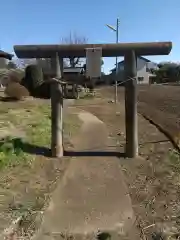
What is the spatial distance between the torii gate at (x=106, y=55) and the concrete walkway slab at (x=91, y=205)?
1.73 feet

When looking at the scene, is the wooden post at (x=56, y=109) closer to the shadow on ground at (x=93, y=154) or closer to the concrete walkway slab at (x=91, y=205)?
the shadow on ground at (x=93, y=154)

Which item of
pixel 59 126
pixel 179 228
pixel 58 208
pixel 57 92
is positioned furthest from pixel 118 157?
pixel 179 228

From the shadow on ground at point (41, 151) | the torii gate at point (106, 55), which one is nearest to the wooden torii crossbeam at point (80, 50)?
the torii gate at point (106, 55)

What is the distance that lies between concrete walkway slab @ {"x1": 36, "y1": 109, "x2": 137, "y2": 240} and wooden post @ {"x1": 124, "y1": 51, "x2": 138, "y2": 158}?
0.41m

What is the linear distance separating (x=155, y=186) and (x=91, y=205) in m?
1.20

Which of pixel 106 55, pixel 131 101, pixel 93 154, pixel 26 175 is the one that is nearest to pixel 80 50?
pixel 106 55

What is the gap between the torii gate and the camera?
21.1 feet

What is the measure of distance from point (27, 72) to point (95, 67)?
932 inches

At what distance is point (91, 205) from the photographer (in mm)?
4508

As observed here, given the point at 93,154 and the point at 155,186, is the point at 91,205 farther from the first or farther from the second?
the point at 93,154

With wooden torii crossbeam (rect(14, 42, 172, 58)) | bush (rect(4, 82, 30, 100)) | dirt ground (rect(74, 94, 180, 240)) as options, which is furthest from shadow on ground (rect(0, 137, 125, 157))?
bush (rect(4, 82, 30, 100))

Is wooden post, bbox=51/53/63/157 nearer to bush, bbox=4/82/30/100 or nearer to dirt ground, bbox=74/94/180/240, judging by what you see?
dirt ground, bbox=74/94/180/240

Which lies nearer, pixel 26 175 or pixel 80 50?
pixel 26 175

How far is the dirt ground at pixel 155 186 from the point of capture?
154 inches
